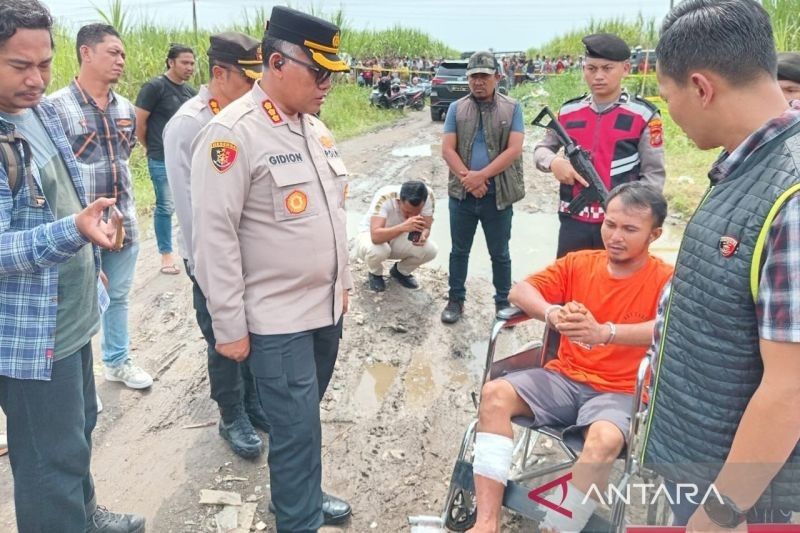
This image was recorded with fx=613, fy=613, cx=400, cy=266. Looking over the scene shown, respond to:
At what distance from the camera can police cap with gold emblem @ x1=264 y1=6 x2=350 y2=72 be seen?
6.79 feet

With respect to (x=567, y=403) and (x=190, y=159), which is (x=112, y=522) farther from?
(x=567, y=403)

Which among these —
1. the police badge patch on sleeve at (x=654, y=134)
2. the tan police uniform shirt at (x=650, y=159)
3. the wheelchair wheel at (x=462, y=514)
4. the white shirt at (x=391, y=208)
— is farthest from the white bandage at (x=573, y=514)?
the white shirt at (x=391, y=208)

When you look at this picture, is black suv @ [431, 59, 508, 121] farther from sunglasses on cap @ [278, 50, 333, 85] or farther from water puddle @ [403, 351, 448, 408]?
sunglasses on cap @ [278, 50, 333, 85]

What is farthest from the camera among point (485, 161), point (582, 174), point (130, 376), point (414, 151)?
point (414, 151)

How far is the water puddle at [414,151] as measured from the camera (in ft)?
36.4

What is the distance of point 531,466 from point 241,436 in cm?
142

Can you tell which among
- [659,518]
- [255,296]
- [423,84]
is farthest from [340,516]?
[423,84]

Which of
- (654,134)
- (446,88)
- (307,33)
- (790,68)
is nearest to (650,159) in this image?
(654,134)

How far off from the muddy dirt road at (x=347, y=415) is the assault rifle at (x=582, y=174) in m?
1.24

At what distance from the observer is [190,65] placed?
4.95m

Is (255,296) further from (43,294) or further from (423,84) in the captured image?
(423,84)

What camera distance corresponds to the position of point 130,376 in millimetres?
3586

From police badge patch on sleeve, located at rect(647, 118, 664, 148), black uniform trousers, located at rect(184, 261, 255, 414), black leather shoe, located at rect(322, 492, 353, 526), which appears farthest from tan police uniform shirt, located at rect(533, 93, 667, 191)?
black uniform trousers, located at rect(184, 261, 255, 414)

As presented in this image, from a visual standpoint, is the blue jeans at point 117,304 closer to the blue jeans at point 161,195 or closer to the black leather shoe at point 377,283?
the blue jeans at point 161,195
